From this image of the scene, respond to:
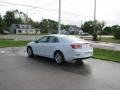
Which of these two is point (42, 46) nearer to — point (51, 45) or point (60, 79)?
point (51, 45)

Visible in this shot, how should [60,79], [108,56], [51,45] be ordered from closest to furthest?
[60,79]
[51,45]
[108,56]

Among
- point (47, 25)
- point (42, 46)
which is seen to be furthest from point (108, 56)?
point (47, 25)

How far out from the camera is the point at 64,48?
9906mm

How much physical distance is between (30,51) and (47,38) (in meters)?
1.91

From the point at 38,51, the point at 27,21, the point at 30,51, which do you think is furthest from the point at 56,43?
the point at 27,21

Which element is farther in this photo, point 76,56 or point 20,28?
point 20,28

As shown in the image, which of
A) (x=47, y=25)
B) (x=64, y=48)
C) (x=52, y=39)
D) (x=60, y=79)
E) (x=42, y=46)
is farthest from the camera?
(x=47, y=25)

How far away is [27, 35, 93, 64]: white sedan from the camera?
31.5 feet

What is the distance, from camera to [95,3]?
3806cm

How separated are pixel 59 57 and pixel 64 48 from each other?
0.63m

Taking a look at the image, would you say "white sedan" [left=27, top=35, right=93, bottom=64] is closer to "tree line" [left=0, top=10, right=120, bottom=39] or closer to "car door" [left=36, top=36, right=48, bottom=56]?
"car door" [left=36, top=36, right=48, bottom=56]

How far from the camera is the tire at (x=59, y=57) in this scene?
33.0 feet

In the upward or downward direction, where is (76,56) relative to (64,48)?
downward

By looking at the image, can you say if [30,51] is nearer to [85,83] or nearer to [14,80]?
[14,80]
